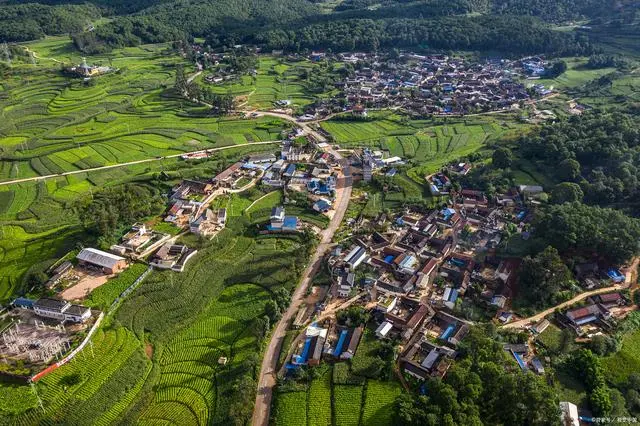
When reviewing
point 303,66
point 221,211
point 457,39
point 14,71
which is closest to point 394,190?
point 221,211

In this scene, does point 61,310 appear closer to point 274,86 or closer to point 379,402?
point 379,402

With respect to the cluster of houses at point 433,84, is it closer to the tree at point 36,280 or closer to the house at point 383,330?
the house at point 383,330

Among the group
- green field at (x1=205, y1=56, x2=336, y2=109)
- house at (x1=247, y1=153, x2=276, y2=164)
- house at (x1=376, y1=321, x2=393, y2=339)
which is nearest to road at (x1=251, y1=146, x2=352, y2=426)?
house at (x1=376, y1=321, x2=393, y2=339)

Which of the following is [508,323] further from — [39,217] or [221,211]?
[39,217]

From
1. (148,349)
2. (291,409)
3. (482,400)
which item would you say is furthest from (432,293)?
(148,349)

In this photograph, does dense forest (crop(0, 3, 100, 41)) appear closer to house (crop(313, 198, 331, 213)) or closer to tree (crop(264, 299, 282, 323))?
house (crop(313, 198, 331, 213))

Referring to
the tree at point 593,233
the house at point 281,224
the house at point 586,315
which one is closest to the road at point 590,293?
the house at point 586,315
